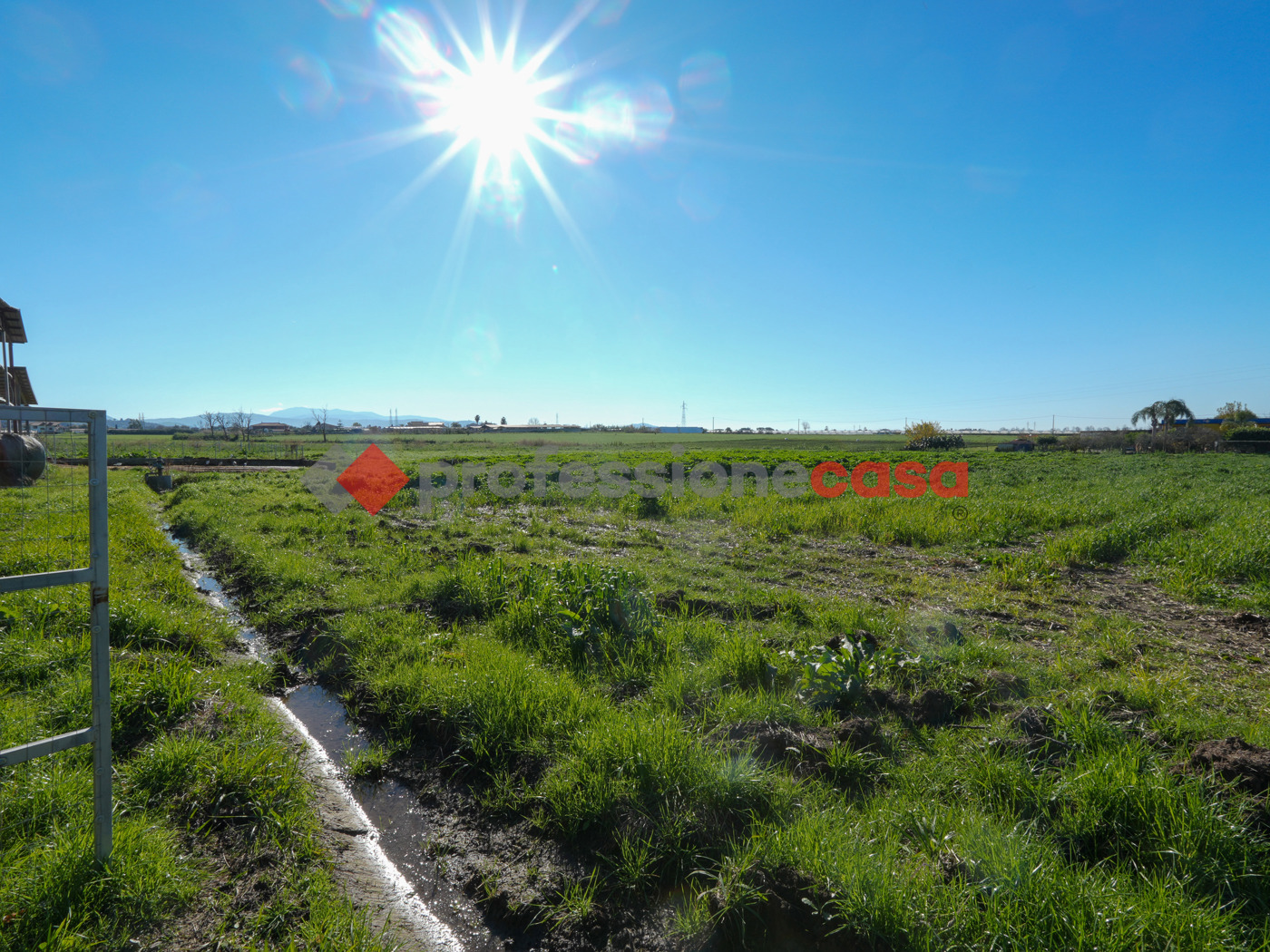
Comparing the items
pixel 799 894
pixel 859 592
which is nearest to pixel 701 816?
pixel 799 894

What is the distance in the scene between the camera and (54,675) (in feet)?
15.0

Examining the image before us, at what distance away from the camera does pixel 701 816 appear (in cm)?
322

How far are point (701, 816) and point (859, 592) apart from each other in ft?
17.7

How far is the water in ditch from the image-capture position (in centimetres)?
286

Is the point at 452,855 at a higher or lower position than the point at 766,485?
lower

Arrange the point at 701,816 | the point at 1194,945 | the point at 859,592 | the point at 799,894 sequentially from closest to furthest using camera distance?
the point at 1194,945 < the point at 799,894 < the point at 701,816 < the point at 859,592

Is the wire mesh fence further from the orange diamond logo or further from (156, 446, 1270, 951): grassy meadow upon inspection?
the orange diamond logo

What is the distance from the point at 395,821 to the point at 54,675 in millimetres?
3436

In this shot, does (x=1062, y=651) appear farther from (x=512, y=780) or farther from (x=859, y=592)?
(x=512, y=780)

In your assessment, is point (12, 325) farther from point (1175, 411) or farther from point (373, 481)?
point (1175, 411)

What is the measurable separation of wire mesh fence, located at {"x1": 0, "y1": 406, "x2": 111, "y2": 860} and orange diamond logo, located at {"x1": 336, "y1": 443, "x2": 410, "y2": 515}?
865 centimetres

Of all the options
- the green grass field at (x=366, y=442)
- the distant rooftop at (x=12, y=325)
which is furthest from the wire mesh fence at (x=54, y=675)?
the distant rooftop at (x=12, y=325)

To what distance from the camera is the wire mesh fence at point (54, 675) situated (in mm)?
2371

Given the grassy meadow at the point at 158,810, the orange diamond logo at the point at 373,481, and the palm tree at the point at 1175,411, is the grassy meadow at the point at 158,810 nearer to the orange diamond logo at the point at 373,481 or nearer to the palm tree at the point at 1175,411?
the orange diamond logo at the point at 373,481
